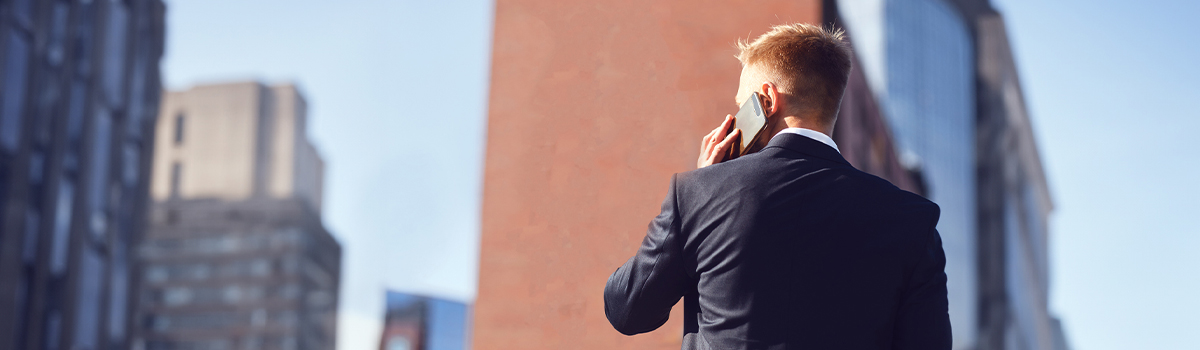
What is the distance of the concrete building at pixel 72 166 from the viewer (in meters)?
27.8

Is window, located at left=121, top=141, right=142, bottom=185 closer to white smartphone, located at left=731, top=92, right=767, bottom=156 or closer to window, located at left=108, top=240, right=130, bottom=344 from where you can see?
window, located at left=108, top=240, right=130, bottom=344

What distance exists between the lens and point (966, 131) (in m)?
70.4

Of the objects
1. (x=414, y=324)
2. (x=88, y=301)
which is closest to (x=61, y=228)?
(x=88, y=301)

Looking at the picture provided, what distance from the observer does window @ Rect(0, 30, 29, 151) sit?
27516mm

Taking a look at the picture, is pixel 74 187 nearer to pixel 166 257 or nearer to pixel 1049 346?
pixel 166 257

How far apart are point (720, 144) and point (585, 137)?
4.03 m

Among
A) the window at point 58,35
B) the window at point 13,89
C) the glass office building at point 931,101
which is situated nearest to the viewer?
the window at point 13,89

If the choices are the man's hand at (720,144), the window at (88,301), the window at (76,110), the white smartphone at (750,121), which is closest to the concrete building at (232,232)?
the window at (88,301)

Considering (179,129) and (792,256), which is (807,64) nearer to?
(792,256)

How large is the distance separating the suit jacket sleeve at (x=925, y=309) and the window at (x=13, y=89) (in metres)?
31.0

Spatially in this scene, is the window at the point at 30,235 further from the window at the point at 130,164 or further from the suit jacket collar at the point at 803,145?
the suit jacket collar at the point at 803,145

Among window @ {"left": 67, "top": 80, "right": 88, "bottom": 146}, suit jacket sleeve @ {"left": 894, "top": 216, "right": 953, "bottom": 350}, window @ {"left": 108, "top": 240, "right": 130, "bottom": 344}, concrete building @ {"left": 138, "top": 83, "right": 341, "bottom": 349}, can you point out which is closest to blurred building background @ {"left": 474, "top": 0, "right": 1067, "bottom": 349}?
suit jacket sleeve @ {"left": 894, "top": 216, "right": 953, "bottom": 350}

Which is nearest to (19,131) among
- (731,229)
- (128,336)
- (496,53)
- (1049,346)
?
→ (128,336)

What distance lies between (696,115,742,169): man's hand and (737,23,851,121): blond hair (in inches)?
5.9
